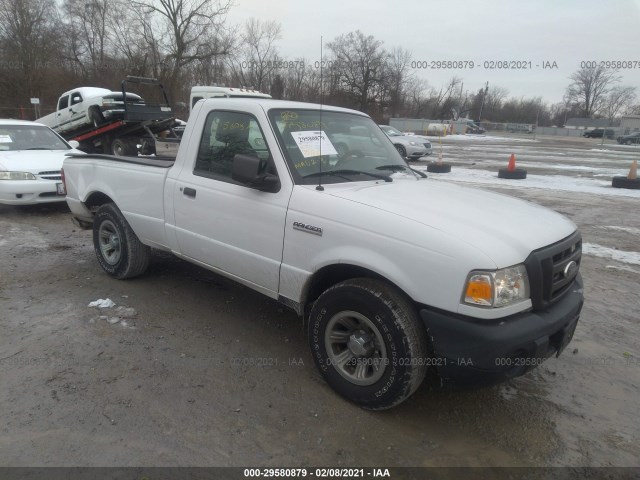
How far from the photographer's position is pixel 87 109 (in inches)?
576

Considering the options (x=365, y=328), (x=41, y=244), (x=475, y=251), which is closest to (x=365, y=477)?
(x=365, y=328)

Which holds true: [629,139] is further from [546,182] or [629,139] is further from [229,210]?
[229,210]

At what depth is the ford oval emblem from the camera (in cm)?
285

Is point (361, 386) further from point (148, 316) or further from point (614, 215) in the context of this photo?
point (614, 215)

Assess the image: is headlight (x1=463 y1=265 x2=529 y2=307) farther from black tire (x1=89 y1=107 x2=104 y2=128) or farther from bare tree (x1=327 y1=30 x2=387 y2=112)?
bare tree (x1=327 y1=30 x2=387 y2=112)

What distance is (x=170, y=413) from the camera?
2.83 meters

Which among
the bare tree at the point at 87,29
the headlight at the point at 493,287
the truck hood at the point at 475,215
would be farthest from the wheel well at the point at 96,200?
the bare tree at the point at 87,29

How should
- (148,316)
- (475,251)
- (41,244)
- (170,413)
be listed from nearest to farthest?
(475,251) → (170,413) → (148,316) → (41,244)

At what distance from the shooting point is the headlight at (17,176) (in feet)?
24.5

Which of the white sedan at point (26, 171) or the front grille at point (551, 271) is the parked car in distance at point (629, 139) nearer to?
the white sedan at point (26, 171)

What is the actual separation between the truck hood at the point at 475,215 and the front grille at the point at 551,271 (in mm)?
49

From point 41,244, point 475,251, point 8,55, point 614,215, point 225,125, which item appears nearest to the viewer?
point 475,251

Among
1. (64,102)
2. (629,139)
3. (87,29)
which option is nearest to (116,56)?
(87,29)

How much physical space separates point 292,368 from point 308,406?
0.48 meters
